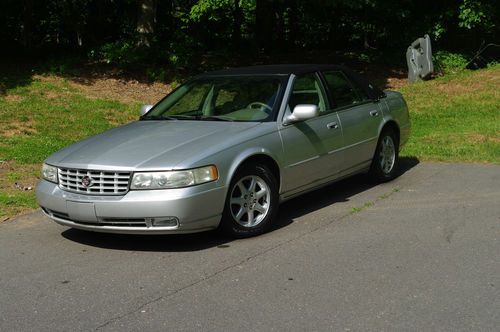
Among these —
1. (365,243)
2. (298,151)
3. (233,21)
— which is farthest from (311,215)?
(233,21)

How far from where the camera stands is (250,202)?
6211 mm

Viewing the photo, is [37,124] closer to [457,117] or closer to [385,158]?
[385,158]

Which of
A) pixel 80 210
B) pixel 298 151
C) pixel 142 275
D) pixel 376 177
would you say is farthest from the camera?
pixel 376 177

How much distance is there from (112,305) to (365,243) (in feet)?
7.60

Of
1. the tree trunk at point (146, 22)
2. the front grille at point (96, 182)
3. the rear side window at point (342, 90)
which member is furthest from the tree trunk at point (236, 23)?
the front grille at point (96, 182)

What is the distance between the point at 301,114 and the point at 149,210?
1847 millimetres

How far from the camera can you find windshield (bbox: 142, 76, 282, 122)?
6.79 metres

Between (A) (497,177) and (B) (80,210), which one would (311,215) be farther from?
(A) (497,177)

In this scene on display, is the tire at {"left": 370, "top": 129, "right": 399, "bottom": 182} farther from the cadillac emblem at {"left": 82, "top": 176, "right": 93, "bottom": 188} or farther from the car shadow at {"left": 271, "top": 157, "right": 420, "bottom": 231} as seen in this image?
the cadillac emblem at {"left": 82, "top": 176, "right": 93, "bottom": 188}

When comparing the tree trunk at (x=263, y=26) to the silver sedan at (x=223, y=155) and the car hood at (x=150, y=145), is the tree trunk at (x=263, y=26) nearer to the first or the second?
the silver sedan at (x=223, y=155)

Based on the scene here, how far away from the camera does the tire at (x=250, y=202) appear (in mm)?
6012

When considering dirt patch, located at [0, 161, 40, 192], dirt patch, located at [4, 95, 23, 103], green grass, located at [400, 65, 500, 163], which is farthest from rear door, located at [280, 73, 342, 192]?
dirt patch, located at [4, 95, 23, 103]

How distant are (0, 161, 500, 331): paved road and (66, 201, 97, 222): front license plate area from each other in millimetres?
315

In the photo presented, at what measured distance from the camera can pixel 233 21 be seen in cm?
2291
